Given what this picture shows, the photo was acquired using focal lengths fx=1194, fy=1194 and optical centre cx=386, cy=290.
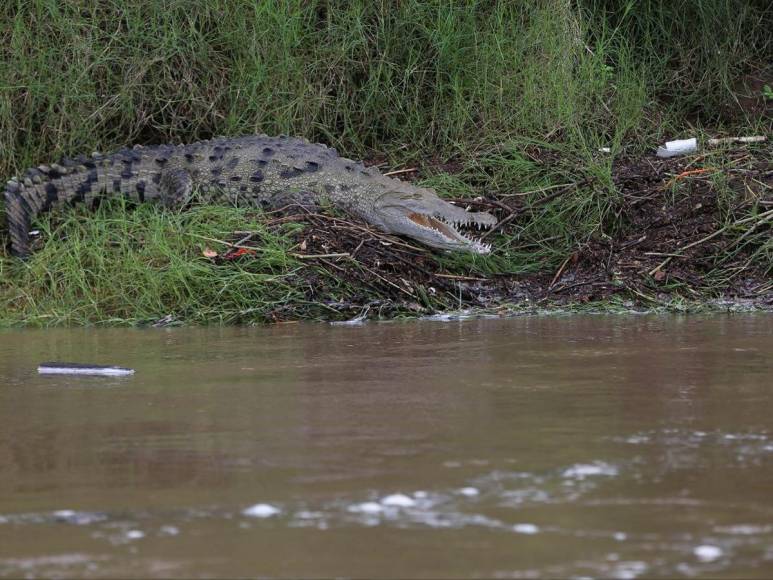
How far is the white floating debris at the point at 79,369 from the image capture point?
12.6 feet

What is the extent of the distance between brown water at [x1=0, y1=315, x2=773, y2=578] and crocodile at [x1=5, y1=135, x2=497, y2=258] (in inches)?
109

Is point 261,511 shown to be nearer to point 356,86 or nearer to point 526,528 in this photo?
point 526,528

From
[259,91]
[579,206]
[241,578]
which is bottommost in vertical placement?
[241,578]

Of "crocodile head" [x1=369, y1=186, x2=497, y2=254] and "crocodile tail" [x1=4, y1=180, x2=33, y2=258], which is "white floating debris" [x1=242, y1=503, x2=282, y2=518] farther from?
"crocodile tail" [x1=4, y1=180, x2=33, y2=258]

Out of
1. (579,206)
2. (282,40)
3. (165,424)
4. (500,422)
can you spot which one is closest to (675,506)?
(500,422)

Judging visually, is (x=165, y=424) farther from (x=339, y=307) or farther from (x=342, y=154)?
(x=342, y=154)

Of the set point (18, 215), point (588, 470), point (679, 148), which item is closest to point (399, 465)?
point (588, 470)

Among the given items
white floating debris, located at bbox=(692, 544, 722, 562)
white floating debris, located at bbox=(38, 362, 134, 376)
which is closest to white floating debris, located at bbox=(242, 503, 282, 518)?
white floating debris, located at bbox=(692, 544, 722, 562)

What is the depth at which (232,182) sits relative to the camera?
733 centimetres

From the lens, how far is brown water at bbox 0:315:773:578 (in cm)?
190

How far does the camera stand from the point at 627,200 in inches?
267

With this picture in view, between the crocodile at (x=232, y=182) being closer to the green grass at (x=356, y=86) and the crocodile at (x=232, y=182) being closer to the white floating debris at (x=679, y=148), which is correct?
the green grass at (x=356, y=86)

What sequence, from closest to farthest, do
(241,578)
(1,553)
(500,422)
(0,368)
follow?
(241,578), (1,553), (500,422), (0,368)

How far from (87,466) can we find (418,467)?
703 mm
